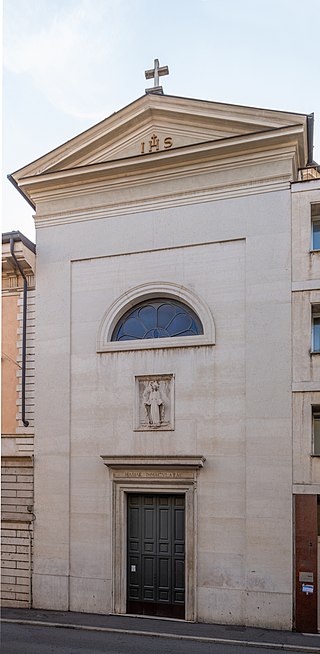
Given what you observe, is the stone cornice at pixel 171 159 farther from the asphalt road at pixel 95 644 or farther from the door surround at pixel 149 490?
the asphalt road at pixel 95 644

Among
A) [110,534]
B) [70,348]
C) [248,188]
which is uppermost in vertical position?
[248,188]

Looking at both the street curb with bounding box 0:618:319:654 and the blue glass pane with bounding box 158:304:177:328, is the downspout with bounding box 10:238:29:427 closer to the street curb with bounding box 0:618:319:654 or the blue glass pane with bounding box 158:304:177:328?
the blue glass pane with bounding box 158:304:177:328

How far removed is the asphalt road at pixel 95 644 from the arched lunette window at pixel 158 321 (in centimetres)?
754

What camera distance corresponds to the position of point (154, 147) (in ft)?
61.6

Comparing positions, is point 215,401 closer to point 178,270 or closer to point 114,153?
point 178,270

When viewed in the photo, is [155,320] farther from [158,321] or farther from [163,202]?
[163,202]

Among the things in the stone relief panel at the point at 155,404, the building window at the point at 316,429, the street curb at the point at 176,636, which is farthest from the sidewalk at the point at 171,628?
the stone relief panel at the point at 155,404

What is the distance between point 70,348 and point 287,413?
6402 millimetres

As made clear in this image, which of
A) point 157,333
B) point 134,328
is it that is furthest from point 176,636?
point 134,328

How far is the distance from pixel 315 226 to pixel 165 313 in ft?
15.2

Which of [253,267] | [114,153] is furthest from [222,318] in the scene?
[114,153]

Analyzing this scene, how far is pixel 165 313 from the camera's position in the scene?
1831 cm

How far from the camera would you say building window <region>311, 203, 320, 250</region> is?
1691cm

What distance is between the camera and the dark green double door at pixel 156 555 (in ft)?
55.7
